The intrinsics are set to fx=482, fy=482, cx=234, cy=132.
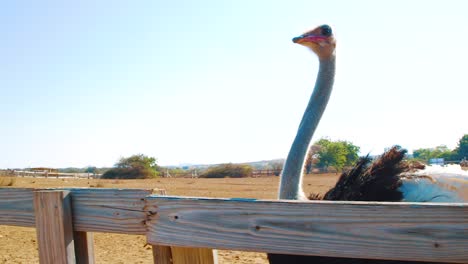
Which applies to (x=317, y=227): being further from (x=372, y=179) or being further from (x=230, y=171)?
(x=230, y=171)

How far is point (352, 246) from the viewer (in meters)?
1.20

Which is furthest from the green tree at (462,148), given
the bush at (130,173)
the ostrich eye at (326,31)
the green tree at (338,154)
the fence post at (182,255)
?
the fence post at (182,255)

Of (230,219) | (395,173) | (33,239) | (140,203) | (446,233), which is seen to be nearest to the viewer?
(446,233)

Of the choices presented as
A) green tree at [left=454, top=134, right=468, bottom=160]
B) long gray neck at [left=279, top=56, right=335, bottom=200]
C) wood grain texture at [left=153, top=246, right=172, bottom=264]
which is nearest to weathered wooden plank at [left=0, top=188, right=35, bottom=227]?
wood grain texture at [left=153, top=246, right=172, bottom=264]

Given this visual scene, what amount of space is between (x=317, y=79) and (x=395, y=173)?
2.64 ft

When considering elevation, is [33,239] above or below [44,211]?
below

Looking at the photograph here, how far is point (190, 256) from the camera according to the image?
1536 mm

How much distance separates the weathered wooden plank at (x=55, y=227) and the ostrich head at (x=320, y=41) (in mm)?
1875

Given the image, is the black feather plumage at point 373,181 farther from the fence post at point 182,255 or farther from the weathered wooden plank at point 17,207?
the weathered wooden plank at point 17,207

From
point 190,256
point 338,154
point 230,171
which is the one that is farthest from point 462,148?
point 190,256

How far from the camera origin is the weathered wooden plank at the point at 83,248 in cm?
169

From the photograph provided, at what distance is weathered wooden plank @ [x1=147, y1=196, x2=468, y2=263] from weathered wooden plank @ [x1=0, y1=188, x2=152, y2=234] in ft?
0.20

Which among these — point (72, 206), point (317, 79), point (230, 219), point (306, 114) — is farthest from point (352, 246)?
point (317, 79)

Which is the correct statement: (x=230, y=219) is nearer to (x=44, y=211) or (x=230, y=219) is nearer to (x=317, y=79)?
(x=44, y=211)
